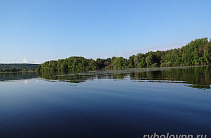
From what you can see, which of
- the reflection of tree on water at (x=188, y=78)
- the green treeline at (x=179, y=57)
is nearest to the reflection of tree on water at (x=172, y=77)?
the reflection of tree on water at (x=188, y=78)

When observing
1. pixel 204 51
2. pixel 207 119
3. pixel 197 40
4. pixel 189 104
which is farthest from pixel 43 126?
pixel 197 40

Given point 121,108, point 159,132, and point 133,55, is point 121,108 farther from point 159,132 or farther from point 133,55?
point 133,55

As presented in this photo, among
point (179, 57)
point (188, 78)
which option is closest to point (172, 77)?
point (188, 78)

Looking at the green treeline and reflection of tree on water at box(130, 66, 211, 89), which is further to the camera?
the green treeline

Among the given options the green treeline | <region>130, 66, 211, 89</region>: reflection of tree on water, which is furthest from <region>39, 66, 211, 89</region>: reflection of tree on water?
the green treeline

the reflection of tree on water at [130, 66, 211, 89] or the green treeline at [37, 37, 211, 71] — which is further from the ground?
the green treeline at [37, 37, 211, 71]

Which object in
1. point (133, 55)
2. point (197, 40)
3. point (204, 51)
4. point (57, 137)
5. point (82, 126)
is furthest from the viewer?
point (133, 55)

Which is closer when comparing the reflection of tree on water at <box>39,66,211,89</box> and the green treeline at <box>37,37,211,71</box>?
the reflection of tree on water at <box>39,66,211,89</box>

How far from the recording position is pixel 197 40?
122 meters

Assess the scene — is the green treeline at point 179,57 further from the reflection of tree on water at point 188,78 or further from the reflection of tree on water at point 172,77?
the reflection of tree on water at point 188,78

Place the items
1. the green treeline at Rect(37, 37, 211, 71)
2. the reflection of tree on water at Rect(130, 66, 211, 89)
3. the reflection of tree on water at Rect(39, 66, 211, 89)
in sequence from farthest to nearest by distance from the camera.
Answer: the green treeline at Rect(37, 37, 211, 71) → the reflection of tree on water at Rect(39, 66, 211, 89) → the reflection of tree on water at Rect(130, 66, 211, 89)

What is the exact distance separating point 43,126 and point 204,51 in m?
127

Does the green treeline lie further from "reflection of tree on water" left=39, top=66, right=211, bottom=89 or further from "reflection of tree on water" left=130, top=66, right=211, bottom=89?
"reflection of tree on water" left=130, top=66, right=211, bottom=89

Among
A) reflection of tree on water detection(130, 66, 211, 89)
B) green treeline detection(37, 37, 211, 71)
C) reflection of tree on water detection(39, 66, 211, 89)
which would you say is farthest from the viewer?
green treeline detection(37, 37, 211, 71)
